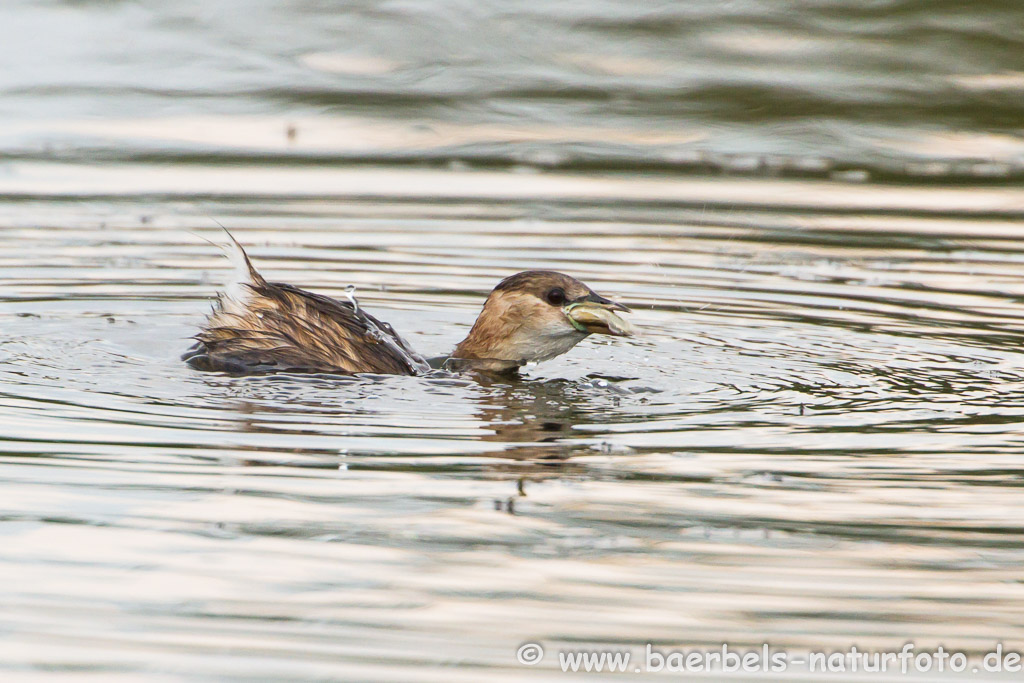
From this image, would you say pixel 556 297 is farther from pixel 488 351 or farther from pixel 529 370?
pixel 529 370

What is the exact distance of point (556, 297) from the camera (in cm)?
722

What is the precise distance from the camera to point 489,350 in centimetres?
746

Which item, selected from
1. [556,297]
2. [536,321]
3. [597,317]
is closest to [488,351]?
[536,321]

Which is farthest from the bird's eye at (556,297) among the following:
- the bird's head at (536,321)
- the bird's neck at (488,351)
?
the bird's neck at (488,351)

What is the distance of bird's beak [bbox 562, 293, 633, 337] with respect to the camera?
707cm

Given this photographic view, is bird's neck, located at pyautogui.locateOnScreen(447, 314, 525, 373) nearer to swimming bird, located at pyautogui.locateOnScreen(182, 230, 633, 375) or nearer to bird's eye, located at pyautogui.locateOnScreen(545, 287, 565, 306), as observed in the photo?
swimming bird, located at pyautogui.locateOnScreen(182, 230, 633, 375)

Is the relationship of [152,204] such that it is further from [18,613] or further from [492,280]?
[18,613]

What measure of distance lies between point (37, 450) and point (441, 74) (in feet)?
31.1

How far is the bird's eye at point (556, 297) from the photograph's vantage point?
7211mm

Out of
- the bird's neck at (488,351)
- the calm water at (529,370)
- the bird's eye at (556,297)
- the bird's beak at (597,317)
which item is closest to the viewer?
the calm water at (529,370)

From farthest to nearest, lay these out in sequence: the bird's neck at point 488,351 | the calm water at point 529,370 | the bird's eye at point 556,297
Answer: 1. the bird's neck at point 488,351
2. the bird's eye at point 556,297
3. the calm water at point 529,370

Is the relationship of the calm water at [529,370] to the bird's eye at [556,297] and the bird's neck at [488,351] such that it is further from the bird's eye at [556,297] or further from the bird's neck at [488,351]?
the bird's eye at [556,297]

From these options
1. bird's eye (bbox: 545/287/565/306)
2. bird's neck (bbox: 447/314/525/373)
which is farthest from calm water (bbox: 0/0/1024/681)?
bird's eye (bbox: 545/287/565/306)

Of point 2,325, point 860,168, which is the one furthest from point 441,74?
point 2,325
